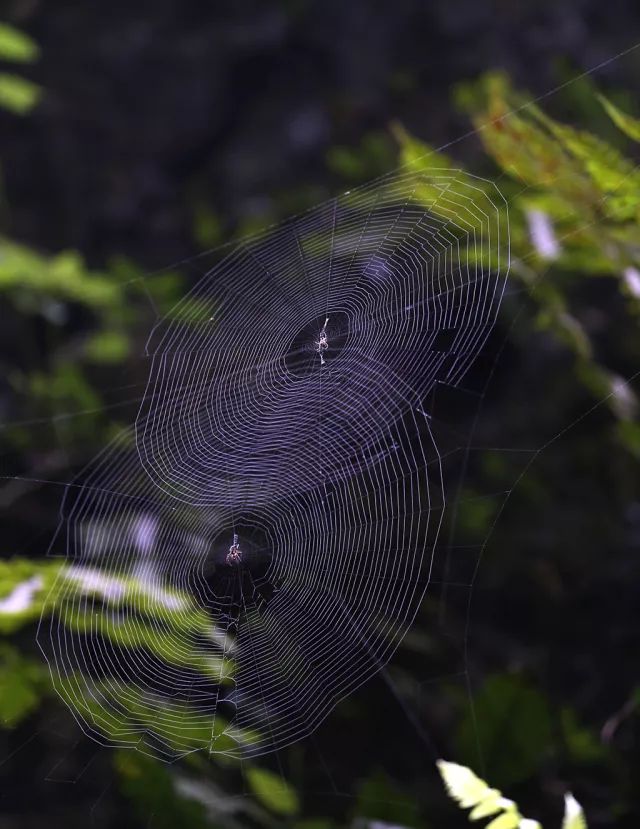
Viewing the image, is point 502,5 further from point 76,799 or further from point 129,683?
point 76,799

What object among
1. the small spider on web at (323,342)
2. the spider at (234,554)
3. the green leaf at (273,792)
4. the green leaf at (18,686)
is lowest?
the green leaf at (273,792)

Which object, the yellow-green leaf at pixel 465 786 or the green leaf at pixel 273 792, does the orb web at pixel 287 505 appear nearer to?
the green leaf at pixel 273 792

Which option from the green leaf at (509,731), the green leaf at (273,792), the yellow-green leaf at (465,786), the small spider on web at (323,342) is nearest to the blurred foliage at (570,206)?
the small spider on web at (323,342)

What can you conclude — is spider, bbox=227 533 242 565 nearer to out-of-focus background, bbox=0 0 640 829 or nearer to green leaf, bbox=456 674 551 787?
out-of-focus background, bbox=0 0 640 829

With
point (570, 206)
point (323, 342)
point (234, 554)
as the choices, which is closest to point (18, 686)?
point (234, 554)

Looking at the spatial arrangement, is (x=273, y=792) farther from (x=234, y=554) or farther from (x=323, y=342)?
(x=323, y=342)

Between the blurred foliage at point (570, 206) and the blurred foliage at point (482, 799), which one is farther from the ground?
the blurred foliage at point (570, 206)
